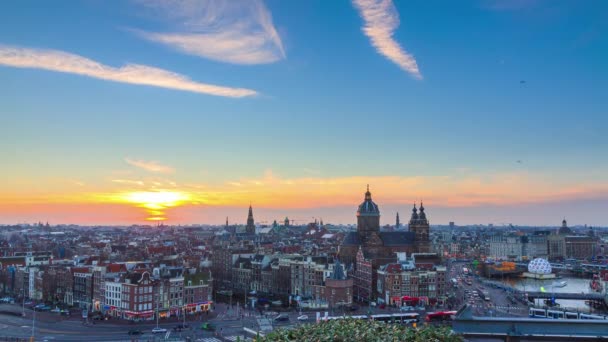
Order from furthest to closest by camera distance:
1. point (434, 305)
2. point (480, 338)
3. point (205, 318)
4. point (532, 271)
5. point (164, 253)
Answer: point (532, 271), point (164, 253), point (434, 305), point (205, 318), point (480, 338)

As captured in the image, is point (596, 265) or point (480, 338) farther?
point (596, 265)

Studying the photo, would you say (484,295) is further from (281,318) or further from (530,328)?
(530,328)

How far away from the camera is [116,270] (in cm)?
7794

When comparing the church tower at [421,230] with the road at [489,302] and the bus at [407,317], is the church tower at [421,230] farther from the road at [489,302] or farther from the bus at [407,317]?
the bus at [407,317]

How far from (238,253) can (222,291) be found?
440 inches

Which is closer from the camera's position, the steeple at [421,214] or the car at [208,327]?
the car at [208,327]

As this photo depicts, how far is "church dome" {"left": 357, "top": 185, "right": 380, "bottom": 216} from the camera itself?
328ft

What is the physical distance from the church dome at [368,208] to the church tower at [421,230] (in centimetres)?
773

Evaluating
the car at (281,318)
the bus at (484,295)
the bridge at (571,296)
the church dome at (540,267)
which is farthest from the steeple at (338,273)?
the church dome at (540,267)

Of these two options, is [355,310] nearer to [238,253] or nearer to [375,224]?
[375,224]

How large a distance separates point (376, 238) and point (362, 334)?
2759 inches

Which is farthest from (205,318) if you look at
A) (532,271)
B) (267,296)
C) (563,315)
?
(532,271)

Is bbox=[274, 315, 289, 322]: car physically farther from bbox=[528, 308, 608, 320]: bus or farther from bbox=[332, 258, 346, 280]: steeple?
bbox=[528, 308, 608, 320]: bus

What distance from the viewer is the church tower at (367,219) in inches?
3873
